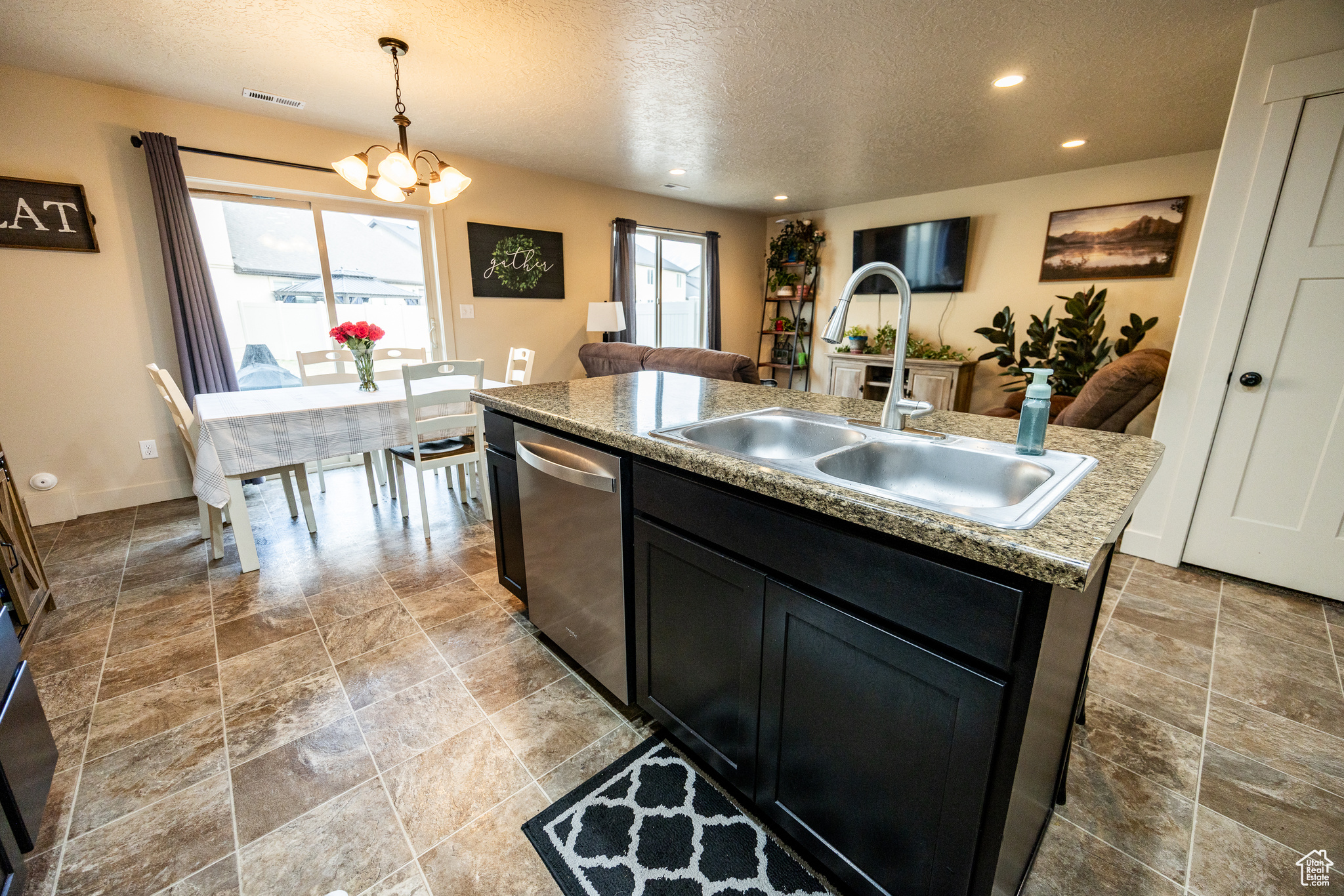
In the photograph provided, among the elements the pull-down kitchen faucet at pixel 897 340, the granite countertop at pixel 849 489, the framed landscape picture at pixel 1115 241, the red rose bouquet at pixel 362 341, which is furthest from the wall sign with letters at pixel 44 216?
the framed landscape picture at pixel 1115 241

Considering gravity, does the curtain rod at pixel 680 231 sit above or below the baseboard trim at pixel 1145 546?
above

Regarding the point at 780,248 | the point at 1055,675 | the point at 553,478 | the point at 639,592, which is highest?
the point at 780,248

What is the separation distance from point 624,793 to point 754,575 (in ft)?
2.45

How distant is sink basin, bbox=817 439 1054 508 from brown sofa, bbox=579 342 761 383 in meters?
1.57

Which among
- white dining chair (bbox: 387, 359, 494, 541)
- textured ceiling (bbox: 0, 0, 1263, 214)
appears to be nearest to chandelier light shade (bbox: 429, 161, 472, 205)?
textured ceiling (bbox: 0, 0, 1263, 214)

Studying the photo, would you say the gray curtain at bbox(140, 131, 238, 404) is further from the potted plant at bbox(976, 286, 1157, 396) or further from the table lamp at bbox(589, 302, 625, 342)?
the potted plant at bbox(976, 286, 1157, 396)

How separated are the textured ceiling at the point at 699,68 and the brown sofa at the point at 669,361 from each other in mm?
1441

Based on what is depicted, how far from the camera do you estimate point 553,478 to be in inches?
59.3

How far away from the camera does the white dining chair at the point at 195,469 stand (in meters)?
A: 2.31

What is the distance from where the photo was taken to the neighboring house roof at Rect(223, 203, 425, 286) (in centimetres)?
344

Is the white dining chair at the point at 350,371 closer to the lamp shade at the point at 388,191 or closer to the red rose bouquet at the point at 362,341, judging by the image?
the red rose bouquet at the point at 362,341

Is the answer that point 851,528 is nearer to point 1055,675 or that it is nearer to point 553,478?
point 1055,675

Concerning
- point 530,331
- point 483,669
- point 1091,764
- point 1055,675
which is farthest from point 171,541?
point 1091,764

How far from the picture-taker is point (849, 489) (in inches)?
33.5
